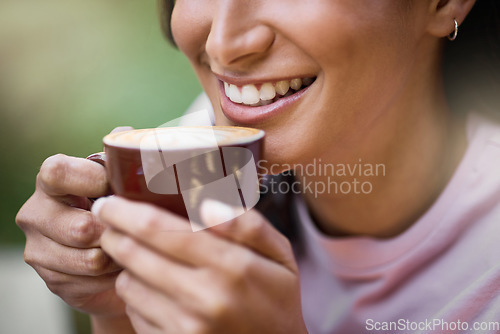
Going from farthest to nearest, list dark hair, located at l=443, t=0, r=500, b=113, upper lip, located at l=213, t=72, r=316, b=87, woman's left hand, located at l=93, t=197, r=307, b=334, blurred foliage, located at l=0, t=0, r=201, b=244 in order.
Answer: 1. blurred foliage, located at l=0, t=0, r=201, b=244
2. dark hair, located at l=443, t=0, r=500, b=113
3. upper lip, located at l=213, t=72, r=316, b=87
4. woman's left hand, located at l=93, t=197, r=307, b=334

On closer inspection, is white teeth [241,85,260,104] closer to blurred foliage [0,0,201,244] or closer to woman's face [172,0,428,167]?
woman's face [172,0,428,167]

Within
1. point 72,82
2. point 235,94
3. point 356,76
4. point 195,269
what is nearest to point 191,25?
point 235,94

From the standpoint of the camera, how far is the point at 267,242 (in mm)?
644

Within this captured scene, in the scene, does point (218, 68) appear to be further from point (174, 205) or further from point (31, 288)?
point (31, 288)

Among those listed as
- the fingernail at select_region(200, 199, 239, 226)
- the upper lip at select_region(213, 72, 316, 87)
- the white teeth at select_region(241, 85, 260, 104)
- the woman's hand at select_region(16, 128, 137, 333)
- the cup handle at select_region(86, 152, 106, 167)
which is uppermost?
the upper lip at select_region(213, 72, 316, 87)

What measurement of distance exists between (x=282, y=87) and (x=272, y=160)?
0.53 ft

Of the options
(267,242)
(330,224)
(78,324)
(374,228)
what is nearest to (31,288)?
(78,324)

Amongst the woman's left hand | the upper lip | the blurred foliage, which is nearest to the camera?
the woman's left hand

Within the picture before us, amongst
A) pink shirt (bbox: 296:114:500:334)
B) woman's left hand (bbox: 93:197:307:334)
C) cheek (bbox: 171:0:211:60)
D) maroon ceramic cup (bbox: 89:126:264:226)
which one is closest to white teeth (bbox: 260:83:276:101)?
cheek (bbox: 171:0:211:60)

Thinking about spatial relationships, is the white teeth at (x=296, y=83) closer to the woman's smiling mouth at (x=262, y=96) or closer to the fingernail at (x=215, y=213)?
the woman's smiling mouth at (x=262, y=96)

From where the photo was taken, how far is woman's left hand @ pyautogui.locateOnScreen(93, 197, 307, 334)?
0.59 m

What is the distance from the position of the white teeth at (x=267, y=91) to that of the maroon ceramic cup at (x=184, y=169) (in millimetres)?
297

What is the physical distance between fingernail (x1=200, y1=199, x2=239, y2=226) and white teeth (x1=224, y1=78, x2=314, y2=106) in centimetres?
44

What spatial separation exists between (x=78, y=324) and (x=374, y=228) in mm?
1152
